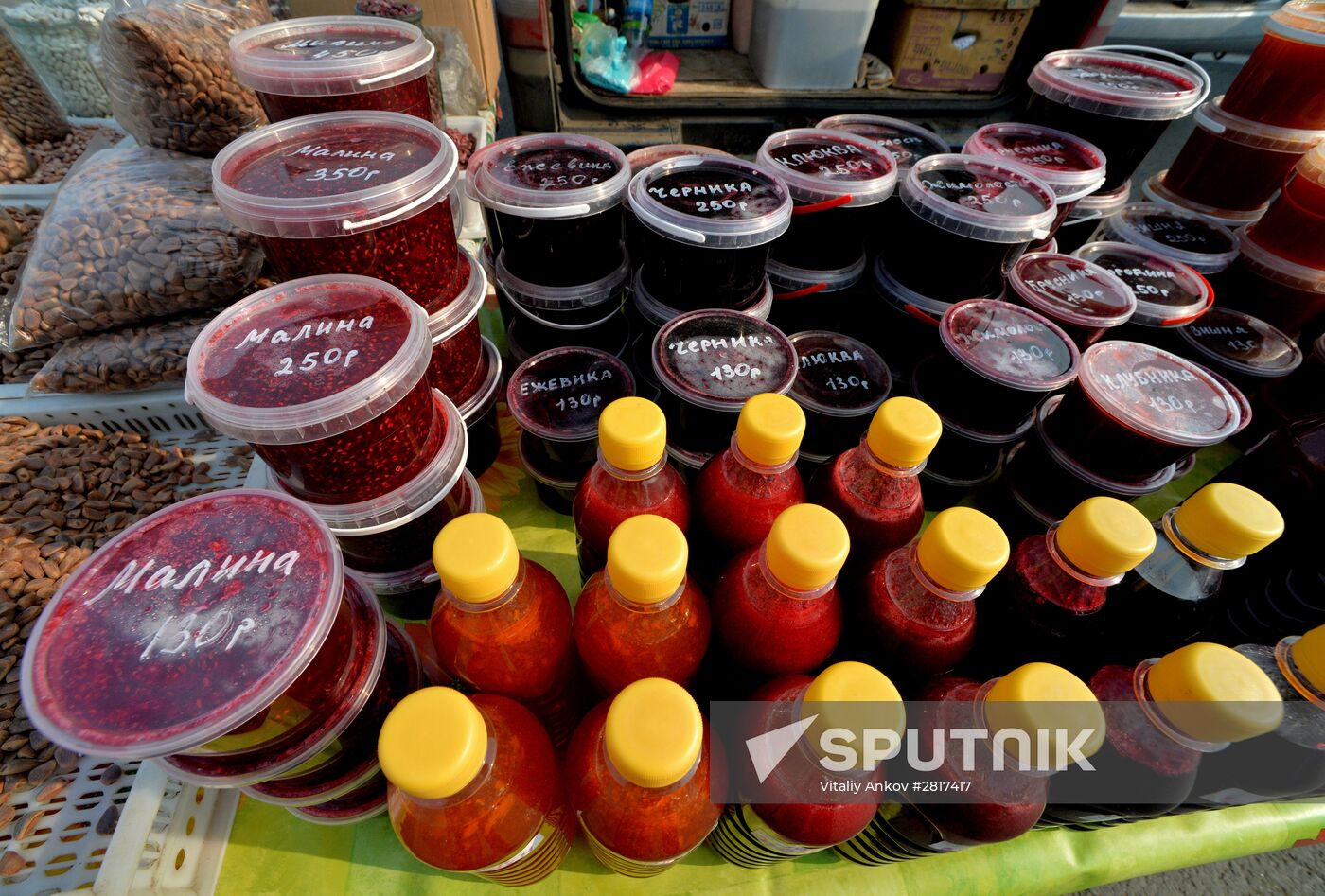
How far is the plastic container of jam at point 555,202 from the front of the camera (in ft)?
3.89

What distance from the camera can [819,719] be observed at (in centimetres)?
66

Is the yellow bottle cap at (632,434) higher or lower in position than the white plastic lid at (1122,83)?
lower

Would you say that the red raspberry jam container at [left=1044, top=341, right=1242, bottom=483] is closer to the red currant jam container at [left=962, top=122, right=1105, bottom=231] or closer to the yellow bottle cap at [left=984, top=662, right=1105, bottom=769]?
the red currant jam container at [left=962, top=122, right=1105, bottom=231]

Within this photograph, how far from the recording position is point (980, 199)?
1.28 m

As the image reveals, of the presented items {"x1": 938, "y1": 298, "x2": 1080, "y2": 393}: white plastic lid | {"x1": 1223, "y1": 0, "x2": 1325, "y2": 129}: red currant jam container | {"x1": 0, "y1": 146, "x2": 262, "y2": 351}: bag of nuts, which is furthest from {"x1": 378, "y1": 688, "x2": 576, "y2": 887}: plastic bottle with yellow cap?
{"x1": 1223, "y1": 0, "x2": 1325, "y2": 129}: red currant jam container

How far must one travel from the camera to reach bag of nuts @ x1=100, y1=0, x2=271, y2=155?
1.41 metres

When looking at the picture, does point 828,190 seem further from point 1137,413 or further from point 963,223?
point 1137,413

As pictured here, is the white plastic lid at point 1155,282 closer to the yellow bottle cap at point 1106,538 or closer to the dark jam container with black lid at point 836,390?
the dark jam container with black lid at point 836,390

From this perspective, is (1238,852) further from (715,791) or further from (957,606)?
(715,791)

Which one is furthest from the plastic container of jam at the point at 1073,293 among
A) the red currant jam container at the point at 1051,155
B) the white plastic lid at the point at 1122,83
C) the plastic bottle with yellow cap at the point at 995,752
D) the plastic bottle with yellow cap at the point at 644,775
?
the plastic bottle with yellow cap at the point at 644,775

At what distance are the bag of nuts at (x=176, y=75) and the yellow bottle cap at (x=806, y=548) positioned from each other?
1743 millimetres

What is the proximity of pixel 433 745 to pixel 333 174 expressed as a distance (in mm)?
905

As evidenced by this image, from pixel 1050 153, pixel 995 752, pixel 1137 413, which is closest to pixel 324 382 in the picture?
pixel 995 752

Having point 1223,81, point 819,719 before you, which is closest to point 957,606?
point 819,719
